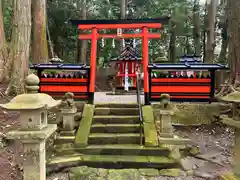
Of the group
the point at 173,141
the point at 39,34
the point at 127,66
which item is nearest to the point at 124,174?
the point at 173,141

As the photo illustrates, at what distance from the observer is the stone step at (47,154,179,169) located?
16.9ft

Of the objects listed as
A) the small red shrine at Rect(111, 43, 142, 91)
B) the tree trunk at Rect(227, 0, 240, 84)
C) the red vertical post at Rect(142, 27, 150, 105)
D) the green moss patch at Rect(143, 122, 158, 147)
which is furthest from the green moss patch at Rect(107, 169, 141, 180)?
the small red shrine at Rect(111, 43, 142, 91)

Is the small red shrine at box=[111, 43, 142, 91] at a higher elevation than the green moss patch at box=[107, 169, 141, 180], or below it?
higher

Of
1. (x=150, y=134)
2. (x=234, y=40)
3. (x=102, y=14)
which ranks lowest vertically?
(x=150, y=134)

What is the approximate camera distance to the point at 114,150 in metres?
5.55

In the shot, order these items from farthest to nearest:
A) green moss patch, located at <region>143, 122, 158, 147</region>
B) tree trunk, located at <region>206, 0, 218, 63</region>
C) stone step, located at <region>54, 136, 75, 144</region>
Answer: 1. tree trunk, located at <region>206, 0, 218, 63</region>
2. stone step, located at <region>54, 136, 75, 144</region>
3. green moss patch, located at <region>143, 122, 158, 147</region>

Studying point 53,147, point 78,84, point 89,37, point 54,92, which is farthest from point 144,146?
point 89,37

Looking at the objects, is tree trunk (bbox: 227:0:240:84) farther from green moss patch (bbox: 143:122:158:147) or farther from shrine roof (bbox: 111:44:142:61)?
shrine roof (bbox: 111:44:142:61)

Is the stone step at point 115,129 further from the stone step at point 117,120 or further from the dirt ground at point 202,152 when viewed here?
the dirt ground at point 202,152

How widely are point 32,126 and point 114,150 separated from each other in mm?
2345

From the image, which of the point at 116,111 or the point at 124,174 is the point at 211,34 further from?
the point at 124,174

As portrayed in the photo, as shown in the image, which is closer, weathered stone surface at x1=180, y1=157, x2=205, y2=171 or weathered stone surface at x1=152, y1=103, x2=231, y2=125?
weathered stone surface at x1=180, y1=157, x2=205, y2=171

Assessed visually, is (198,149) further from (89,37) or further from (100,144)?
(89,37)

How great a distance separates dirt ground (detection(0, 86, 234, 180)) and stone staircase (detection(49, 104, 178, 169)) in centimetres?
46
